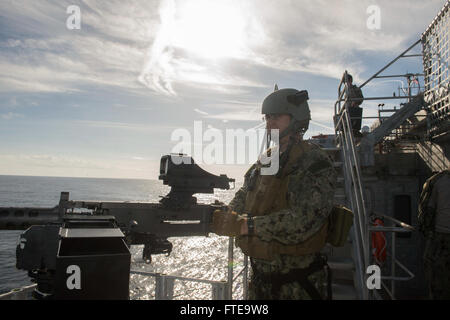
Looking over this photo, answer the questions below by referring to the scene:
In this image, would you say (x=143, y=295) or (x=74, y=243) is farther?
(x=143, y=295)

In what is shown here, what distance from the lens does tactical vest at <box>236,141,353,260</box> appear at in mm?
3004

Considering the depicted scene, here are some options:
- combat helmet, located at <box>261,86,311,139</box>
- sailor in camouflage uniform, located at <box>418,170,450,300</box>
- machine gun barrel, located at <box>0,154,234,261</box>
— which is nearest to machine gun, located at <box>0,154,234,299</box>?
machine gun barrel, located at <box>0,154,234,261</box>

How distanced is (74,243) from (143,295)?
4201 centimetres

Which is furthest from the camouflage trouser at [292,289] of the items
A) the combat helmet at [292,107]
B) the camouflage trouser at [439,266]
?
the camouflage trouser at [439,266]

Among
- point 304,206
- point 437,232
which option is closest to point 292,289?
point 304,206

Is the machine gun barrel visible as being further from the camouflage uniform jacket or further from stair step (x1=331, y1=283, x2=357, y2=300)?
stair step (x1=331, y1=283, x2=357, y2=300)

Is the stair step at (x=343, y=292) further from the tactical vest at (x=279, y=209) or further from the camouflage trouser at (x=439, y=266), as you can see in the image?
the tactical vest at (x=279, y=209)

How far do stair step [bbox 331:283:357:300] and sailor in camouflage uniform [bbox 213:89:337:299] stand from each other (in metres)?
2.80

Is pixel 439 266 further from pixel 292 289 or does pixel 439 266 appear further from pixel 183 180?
pixel 183 180

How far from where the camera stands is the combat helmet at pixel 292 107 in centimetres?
343

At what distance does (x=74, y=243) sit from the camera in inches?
84.7

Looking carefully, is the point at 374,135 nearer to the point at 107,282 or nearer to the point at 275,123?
the point at 275,123

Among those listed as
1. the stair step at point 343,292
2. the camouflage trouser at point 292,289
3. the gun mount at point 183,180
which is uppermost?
the gun mount at point 183,180
